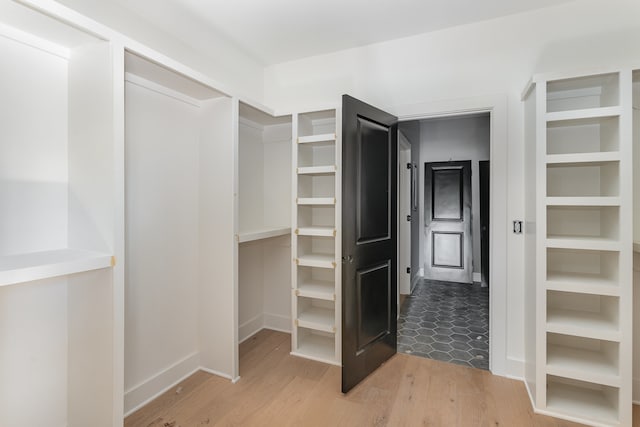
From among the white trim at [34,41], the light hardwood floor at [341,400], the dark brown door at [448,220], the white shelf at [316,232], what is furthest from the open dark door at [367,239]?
the dark brown door at [448,220]

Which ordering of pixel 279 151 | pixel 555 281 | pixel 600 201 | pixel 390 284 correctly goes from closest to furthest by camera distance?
→ pixel 600 201 → pixel 555 281 → pixel 390 284 → pixel 279 151

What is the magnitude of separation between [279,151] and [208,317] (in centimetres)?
177

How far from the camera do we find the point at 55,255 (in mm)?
1466

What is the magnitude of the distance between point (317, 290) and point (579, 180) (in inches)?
86.6

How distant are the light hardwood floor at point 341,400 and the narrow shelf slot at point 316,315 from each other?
1.05 feet

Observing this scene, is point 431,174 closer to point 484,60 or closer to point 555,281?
point 484,60

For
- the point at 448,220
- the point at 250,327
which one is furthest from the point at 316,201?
the point at 448,220

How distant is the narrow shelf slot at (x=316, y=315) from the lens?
2.67 meters

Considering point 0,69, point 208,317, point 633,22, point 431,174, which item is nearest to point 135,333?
point 208,317

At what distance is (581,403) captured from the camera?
2.01 metres

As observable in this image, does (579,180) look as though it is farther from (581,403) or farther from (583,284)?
(581,403)

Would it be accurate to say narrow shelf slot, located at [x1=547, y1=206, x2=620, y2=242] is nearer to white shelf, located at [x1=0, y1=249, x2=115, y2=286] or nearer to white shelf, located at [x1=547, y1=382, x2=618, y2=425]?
white shelf, located at [x1=547, y1=382, x2=618, y2=425]

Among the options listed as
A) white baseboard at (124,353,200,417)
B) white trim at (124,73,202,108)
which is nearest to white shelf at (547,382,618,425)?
white baseboard at (124,353,200,417)

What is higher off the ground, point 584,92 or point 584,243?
point 584,92
